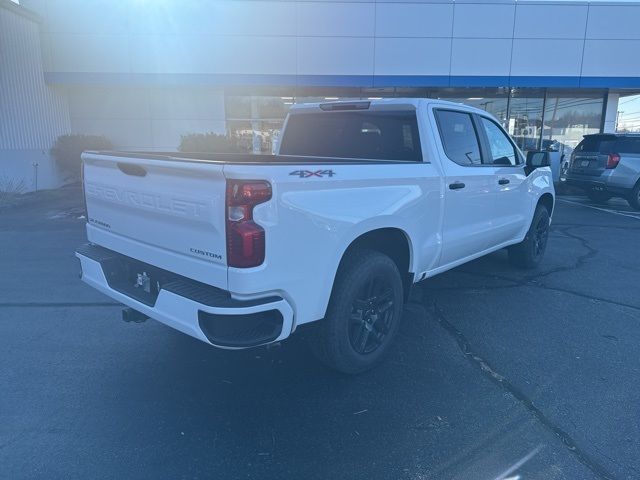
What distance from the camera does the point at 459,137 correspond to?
15.6 ft

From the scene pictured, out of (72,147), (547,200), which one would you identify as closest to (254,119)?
(72,147)

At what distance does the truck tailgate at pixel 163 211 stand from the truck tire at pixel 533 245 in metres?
4.82

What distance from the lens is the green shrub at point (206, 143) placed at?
14.8 metres

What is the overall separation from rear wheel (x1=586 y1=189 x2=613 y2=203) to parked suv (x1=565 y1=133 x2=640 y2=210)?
7.6 inches

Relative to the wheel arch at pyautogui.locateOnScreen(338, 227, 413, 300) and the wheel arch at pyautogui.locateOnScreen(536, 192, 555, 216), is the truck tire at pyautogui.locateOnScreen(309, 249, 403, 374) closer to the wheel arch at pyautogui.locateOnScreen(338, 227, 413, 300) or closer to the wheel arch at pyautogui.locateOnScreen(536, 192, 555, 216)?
the wheel arch at pyautogui.locateOnScreen(338, 227, 413, 300)

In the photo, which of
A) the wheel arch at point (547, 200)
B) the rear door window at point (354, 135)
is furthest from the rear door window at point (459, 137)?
the wheel arch at point (547, 200)

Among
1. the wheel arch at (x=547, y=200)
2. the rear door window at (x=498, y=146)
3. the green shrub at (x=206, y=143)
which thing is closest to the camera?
the rear door window at (x=498, y=146)

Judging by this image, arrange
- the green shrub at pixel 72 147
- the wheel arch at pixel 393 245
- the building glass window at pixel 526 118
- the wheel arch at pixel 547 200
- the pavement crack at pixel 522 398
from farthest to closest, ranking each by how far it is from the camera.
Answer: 1. the building glass window at pixel 526 118
2. the green shrub at pixel 72 147
3. the wheel arch at pixel 547 200
4. the wheel arch at pixel 393 245
5. the pavement crack at pixel 522 398

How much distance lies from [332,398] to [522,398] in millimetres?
1349

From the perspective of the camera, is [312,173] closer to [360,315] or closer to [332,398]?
[360,315]

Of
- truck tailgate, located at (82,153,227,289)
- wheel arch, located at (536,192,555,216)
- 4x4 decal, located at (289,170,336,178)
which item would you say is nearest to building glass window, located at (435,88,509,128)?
wheel arch, located at (536,192,555,216)

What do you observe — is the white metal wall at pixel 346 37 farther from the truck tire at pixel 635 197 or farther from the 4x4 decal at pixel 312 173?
the 4x4 decal at pixel 312 173

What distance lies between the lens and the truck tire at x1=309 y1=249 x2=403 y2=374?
10.9 ft

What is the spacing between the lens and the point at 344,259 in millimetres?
3438
